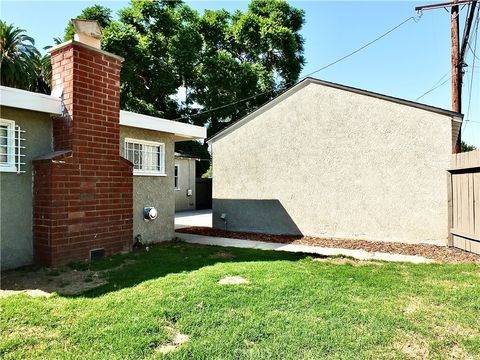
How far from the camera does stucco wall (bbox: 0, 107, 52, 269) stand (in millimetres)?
5352

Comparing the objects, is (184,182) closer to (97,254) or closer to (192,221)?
(192,221)

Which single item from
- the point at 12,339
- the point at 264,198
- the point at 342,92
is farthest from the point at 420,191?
the point at 12,339

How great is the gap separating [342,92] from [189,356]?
8.23 metres

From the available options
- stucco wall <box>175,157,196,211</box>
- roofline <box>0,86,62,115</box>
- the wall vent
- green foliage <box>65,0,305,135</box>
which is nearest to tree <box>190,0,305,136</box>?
green foliage <box>65,0,305,135</box>

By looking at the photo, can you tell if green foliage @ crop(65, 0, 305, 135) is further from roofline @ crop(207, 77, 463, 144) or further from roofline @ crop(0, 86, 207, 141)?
roofline @ crop(0, 86, 207, 141)

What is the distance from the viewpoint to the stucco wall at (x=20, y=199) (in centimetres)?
535

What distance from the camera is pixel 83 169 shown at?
599 cm

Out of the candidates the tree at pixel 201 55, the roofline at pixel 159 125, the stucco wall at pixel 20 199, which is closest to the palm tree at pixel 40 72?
the tree at pixel 201 55

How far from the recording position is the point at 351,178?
8.98 metres

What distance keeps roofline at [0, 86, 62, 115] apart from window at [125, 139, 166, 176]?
196cm

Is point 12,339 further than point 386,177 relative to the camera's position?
No

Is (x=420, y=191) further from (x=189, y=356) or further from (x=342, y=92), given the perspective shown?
(x=189, y=356)

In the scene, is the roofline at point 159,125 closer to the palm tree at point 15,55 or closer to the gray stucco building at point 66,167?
the gray stucco building at point 66,167

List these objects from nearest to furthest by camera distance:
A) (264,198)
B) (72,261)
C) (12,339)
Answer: (12,339)
(72,261)
(264,198)
